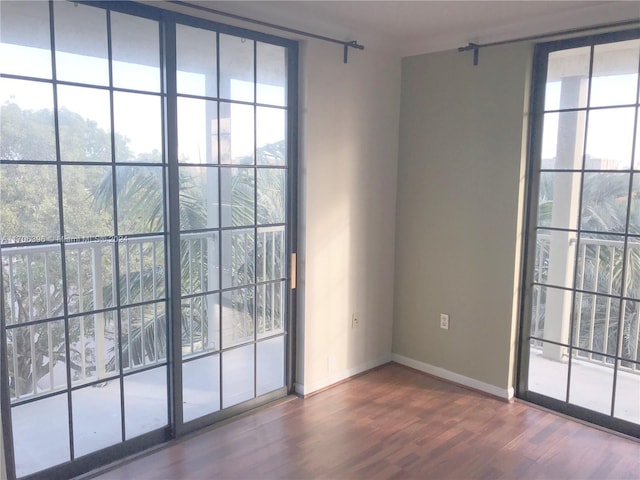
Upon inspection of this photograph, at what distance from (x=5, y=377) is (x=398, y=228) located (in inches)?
110

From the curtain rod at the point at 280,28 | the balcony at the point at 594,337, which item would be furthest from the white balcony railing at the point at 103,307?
the balcony at the point at 594,337

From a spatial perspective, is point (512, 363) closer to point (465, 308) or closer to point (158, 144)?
point (465, 308)

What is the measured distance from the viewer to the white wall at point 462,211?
3.43m

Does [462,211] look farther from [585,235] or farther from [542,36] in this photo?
[542,36]

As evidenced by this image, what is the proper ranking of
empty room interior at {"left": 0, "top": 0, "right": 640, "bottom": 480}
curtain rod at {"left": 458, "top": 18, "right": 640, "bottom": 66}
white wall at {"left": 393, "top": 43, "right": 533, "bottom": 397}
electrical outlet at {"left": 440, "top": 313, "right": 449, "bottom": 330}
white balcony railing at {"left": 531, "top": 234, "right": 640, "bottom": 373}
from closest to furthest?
empty room interior at {"left": 0, "top": 0, "right": 640, "bottom": 480} → curtain rod at {"left": 458, "top": 18, "right": 640, "bottom": 66} → white balcony railing at {"left": 531, "top": 234, "right": 640, "bottom": 373} → white wall at {"left": 393, "top": 43, "right": 533, "bottom": 397} → electrical outlet at {"left": 440, "top": 313, "right": 449, "bottom": 330}

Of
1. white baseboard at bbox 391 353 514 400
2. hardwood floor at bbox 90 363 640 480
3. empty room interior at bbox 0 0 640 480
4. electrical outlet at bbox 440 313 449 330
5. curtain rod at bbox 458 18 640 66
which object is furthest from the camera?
electrical outlet at bbox 440 313 449 330

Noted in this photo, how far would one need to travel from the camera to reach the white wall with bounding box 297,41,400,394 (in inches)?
136

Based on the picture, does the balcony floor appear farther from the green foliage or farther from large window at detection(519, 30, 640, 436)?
the green foliage

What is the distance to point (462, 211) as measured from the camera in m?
3.69

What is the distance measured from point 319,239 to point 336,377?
41.6 inches

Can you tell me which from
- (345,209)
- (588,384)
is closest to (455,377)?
(588,384)

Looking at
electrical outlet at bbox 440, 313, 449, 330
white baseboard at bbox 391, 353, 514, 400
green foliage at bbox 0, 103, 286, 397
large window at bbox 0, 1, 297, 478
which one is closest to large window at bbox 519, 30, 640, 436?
white baseboard at bbox 391, 353, 514, 400

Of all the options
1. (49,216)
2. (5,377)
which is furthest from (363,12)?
(5,377)

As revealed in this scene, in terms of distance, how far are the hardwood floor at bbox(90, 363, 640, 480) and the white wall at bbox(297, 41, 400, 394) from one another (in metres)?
0.42
